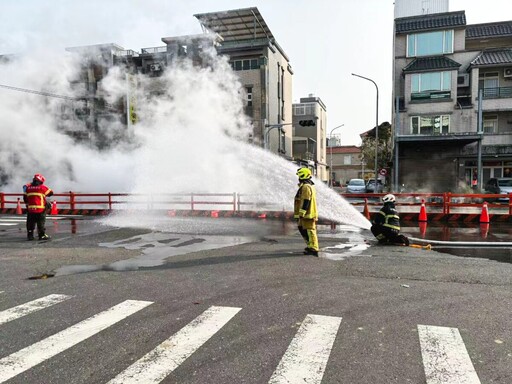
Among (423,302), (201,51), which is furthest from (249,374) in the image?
(201,51)

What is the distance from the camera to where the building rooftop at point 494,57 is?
94.5 feet

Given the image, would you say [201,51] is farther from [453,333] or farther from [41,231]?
[453,333]

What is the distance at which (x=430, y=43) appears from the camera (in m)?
30.9

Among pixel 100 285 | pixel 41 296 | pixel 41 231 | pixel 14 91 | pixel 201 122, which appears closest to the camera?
pixel 41 296

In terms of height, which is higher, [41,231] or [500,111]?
[500,111]

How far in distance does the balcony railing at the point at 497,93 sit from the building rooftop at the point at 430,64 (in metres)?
3.35

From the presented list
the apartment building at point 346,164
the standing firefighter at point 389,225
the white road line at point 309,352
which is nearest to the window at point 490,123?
the standing firefighter at point 389,225

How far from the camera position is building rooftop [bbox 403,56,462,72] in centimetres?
2917

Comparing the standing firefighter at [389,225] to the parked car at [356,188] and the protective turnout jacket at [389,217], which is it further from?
the parked car at [356,188]

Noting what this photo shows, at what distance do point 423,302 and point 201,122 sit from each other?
15.0 meters

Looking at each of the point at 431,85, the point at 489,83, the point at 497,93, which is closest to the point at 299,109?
the point at 431,85

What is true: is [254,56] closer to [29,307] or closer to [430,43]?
[430,43]

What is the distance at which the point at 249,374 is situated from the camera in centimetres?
290

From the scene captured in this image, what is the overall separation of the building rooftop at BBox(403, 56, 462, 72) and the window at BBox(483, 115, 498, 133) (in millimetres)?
4985
